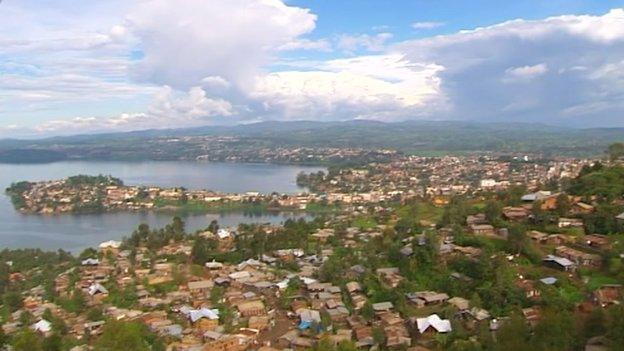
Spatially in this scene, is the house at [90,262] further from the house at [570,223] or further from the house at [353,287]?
the house at [570,223]

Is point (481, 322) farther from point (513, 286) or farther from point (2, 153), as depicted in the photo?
point (2, 153)

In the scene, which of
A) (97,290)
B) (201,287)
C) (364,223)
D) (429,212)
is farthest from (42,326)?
(429,212)

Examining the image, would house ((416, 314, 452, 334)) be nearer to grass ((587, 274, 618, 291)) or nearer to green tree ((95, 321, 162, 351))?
grass ((587, 274, 618, 291))

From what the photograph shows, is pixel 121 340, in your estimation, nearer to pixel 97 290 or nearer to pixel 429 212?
pixel 97 290

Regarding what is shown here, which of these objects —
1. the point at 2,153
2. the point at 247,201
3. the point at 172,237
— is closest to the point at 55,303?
the point at 172,237

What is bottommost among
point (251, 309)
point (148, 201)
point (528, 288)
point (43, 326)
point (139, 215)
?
point (139, 215)

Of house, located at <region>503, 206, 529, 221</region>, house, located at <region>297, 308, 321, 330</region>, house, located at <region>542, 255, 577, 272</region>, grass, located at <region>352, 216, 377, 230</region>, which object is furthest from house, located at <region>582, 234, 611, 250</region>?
grass, located at <region>352, 216, 377, 230</region>
